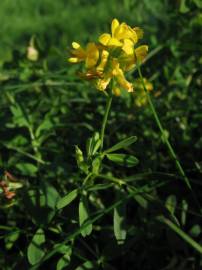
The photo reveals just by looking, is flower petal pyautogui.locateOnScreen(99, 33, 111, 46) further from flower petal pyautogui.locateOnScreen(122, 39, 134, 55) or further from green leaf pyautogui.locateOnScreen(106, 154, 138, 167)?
green leaf pyautogui.locateOnScreen(106, 154, 138, 167)

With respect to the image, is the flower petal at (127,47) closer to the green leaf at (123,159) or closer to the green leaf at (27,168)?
the green leaf at (123,159)

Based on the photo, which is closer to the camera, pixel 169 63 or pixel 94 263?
pixel 94 263

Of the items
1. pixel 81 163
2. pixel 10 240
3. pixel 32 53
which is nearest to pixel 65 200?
pixel 81 163

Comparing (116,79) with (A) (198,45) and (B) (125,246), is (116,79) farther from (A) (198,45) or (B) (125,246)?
(A) (198,45)

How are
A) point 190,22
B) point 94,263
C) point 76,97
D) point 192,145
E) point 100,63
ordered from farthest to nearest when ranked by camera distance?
point 190,22
point 76,97
point 192,145
point 94,263
point 100,63

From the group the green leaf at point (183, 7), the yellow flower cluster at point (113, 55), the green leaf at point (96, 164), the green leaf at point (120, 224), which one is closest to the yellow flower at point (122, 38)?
the yellow flower cluster at point (113, 55)

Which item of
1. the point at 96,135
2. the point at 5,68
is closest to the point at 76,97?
the point at 5,68

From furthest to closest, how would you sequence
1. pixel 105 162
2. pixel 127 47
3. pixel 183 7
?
pixel 183 7
pixel 105 162
pixel 127 47

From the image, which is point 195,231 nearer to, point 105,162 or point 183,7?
point 105,162
